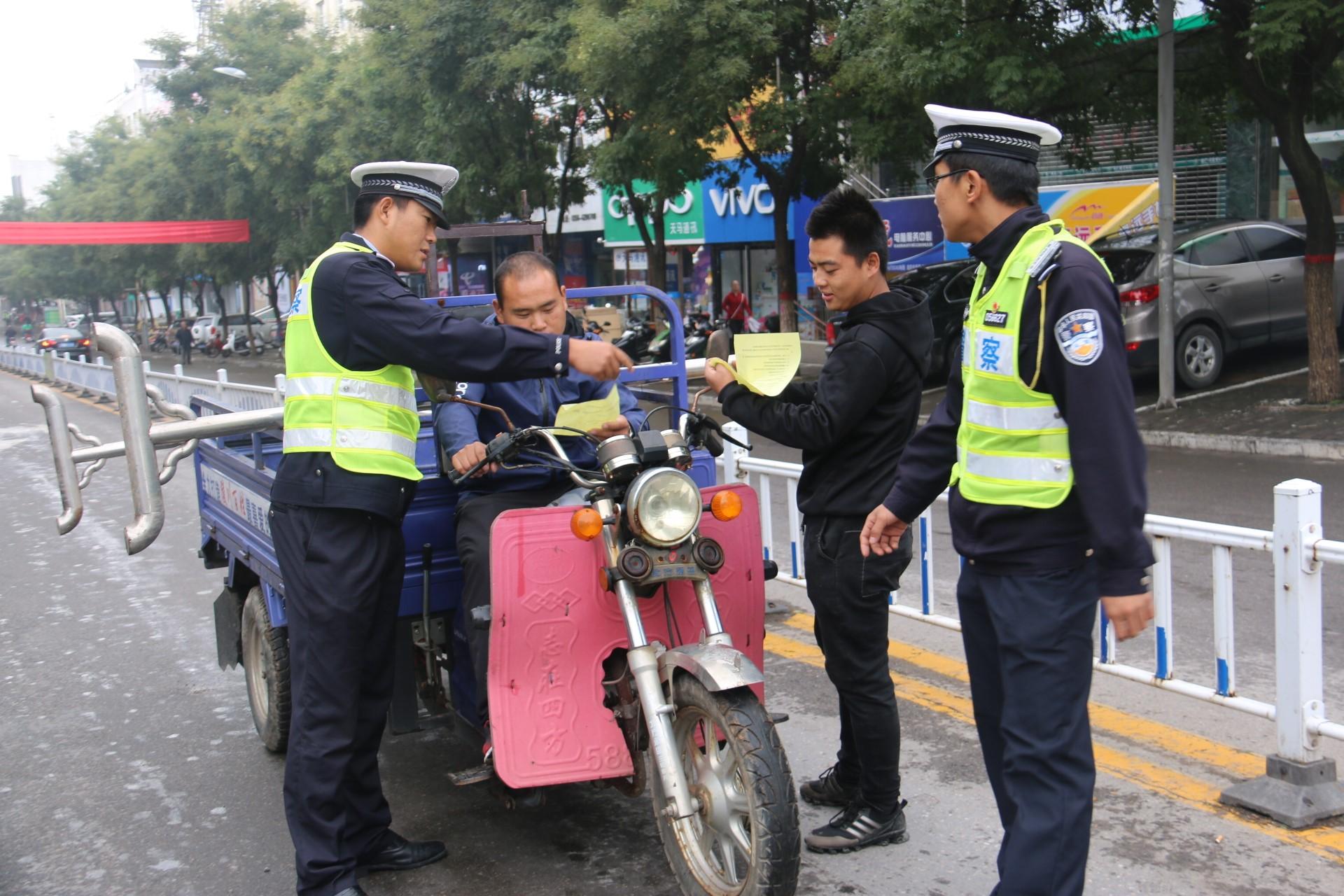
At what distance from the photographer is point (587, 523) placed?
3463 millimetres

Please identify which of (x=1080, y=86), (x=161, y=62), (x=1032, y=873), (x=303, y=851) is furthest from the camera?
(x=161, y=62)

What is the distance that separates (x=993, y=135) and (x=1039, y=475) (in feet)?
2.49

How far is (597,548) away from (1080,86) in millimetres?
11534

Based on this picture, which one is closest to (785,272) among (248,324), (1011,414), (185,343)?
(1011,414)

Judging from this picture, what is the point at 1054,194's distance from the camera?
21750mm

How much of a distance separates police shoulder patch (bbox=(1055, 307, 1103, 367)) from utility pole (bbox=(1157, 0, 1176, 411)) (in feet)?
36.0

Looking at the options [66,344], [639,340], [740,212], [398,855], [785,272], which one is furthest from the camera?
[66,344]

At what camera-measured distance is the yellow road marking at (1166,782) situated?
3756 millimetres

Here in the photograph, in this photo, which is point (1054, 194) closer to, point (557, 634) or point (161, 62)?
point (557, 634)

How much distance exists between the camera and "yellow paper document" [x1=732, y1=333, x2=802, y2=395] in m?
3.51

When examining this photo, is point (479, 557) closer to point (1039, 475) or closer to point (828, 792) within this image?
point (828, 792)

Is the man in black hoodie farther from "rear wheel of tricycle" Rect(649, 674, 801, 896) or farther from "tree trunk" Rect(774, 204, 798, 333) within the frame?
"tree trunk" Rect(774, 204, 798, 333)

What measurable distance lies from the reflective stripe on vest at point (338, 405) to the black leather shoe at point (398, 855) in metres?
1.14

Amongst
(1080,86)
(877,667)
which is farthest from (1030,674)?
(1080,86)
